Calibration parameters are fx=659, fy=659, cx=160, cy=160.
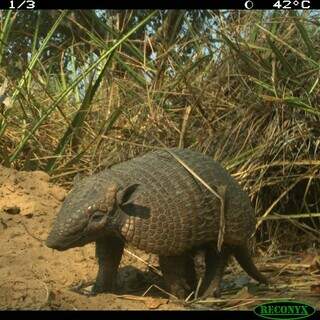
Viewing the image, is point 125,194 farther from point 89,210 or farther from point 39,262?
point 39,262

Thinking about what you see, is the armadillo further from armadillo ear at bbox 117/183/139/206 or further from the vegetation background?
the vegetation background

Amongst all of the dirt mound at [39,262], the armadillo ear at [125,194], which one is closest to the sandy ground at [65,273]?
the dirt mound at [39,262]

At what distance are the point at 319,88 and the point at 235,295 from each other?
5.96ft

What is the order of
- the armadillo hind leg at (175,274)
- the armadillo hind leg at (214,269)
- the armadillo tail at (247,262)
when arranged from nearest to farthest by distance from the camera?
1. the armadillo hind leg at (175,274)
2. the armadillo hind leg at (214,269)
3. the armadillo tail at (247,262)

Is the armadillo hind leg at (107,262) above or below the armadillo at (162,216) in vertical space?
below

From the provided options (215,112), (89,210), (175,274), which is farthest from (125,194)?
(215,112)

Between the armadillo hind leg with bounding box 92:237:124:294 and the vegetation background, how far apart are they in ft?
3.36

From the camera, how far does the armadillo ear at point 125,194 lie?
3.53 metres

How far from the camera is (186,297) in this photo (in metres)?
3.84
